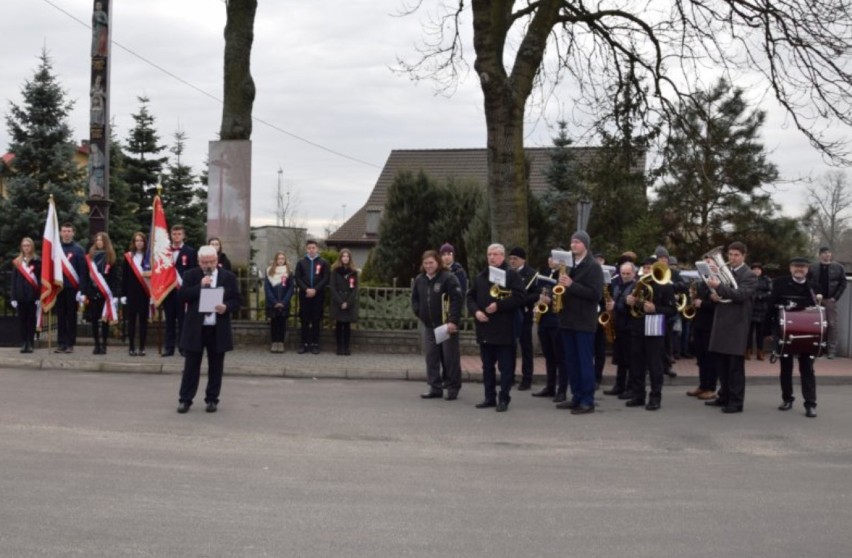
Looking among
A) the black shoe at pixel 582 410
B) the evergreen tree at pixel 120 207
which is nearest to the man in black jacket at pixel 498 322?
the black shoe at pixel 582 410

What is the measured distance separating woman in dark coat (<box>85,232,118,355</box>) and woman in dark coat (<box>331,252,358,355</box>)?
3528 mm

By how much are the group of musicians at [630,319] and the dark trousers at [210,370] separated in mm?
2894

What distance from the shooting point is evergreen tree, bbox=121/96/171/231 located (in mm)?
40938

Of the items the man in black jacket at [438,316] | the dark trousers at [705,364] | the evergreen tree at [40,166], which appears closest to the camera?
the man in black jacket at [438,316]

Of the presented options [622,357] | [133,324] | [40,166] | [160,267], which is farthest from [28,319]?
[40,166]

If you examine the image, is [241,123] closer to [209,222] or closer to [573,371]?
[209,222]

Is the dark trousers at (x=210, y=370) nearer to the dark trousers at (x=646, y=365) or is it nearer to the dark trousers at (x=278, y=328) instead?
the dark trousers at (x=646, y=365)

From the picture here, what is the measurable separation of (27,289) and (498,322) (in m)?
8.04

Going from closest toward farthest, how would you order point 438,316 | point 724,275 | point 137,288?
1. point 724,275
2. point 438,316
3. point 137,288

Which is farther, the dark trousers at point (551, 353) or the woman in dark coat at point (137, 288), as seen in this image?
the woman in dark coat at point (137, 288)

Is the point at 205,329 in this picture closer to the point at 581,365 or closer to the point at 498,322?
the point at 498,322

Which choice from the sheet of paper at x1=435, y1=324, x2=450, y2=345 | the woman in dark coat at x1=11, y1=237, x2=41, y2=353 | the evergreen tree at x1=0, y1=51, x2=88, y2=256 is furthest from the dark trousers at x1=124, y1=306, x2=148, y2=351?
the evergreen tree at x1=0, y1=51, x2=88, y2=256

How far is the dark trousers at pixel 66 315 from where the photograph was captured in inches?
609

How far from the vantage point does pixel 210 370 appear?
11039 mm
